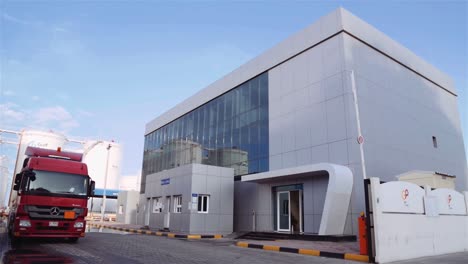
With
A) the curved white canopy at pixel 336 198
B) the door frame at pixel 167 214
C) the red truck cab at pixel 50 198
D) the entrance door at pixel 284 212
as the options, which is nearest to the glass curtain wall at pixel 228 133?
the entrance door at pixel 284 212

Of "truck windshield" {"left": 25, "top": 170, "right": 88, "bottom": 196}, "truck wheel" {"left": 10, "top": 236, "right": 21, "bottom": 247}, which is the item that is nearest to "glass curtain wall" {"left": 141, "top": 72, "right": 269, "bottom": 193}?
"truck windshield" {"left": 25, "top": 170, "right": 88, "bottom": 196}

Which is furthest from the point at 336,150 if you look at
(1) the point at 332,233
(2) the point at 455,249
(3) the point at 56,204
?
(3) the point at 56,204

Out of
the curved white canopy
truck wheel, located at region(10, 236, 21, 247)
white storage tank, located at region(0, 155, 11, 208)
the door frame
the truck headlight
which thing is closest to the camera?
the truck headlight

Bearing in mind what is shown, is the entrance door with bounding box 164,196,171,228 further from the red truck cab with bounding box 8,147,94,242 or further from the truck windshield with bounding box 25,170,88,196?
the truck windshield with bounding box 25,170,88,196

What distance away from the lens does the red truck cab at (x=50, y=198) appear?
11352 mm

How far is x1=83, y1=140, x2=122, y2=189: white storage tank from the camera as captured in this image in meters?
59.4

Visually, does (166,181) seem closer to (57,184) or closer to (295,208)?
(295,208)

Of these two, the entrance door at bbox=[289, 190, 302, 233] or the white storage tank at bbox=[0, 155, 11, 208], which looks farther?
the white storage tank at bbox=[0, 155, 11, 208]

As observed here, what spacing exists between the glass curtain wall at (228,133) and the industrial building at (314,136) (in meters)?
0.11

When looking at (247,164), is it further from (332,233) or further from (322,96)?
(332,233)

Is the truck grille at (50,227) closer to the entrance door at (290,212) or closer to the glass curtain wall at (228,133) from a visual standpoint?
the entrance door at (290,212)

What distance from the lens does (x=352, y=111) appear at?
1711 cm

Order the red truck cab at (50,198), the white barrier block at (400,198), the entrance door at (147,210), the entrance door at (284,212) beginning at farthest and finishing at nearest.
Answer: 1. the entrance door at (147,210)
2. the entrance door at (284,212)
3. the red truck cab at (50,198)
4. the white barrier block at (400,198)

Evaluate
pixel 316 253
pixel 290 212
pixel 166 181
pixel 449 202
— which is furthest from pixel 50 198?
pixel 449 202
